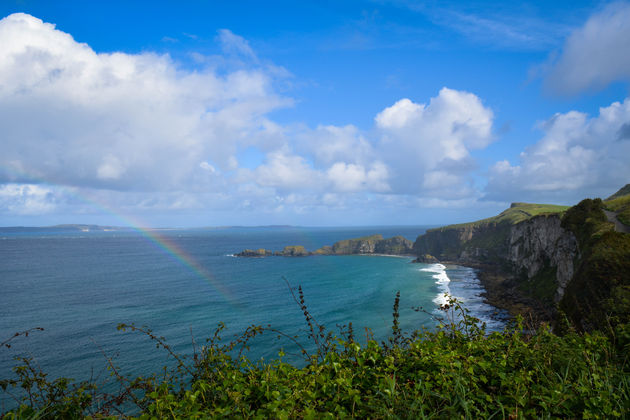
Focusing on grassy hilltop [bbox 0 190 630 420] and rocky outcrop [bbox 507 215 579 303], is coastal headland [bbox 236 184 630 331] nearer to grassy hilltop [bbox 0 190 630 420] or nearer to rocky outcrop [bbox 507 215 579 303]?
rocky outcrop [bbox 507 215 579 303]

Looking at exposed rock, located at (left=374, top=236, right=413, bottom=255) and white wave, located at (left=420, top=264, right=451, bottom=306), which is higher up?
exposed rock, located at (left=374, top=236, right=413, bottom=255)

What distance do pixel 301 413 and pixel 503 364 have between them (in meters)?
3.45

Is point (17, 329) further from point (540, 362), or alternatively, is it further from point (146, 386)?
point (540, 362)

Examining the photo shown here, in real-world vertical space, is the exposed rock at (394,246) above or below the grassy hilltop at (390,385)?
below

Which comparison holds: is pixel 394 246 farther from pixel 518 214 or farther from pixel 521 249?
pixel 521 249

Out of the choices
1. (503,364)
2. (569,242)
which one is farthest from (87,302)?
(569,242)

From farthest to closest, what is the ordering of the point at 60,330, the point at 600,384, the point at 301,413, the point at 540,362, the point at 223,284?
1. the point at 223,284
2. the point at 60,330
3. the point at 540,362
4. the point at 600,384
5. the point at 301,413

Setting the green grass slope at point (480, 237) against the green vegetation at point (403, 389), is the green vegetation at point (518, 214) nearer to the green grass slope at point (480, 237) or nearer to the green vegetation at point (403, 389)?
the green grass slope at point (480, 237)

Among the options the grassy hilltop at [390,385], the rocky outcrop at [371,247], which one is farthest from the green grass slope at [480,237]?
the grassy hilltop at [390,385]

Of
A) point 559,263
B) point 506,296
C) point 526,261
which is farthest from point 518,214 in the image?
point 559,263

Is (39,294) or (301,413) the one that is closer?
(301,413)

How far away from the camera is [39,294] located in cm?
6756

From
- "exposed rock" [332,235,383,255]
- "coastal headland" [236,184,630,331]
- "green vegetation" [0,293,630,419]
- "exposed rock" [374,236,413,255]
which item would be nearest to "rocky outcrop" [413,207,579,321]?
"coastal headland" [236,184,630,331]

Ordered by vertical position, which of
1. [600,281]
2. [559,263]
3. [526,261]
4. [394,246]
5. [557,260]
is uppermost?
[600,281]
